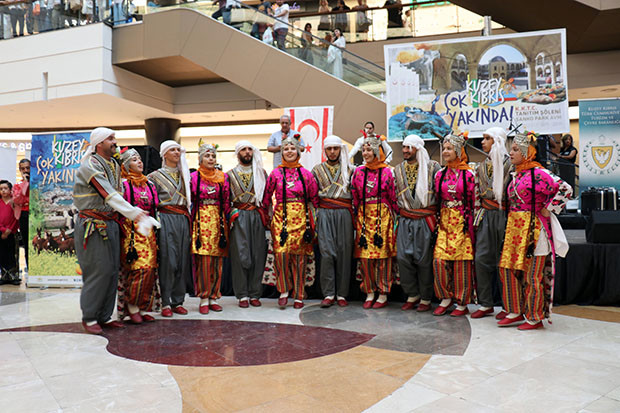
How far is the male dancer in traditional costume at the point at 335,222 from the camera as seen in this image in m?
5.00

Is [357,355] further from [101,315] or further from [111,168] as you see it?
[111,168]

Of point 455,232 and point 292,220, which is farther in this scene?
point 292,220

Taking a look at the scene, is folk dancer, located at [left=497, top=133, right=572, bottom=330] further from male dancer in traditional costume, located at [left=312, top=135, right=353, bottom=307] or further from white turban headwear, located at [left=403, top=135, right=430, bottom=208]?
male dancer in traditional costume, located at [left=312, top=135, right=353, bottom=307]

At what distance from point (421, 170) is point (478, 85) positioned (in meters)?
4.78

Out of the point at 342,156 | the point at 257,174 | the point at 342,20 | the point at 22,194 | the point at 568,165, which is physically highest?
the point at 342,20

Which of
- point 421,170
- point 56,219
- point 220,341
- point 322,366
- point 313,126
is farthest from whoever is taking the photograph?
point 313,126

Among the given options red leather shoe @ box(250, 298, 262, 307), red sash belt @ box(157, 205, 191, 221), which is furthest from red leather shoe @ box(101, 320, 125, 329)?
red leather shoe @ box(250, 298, 262, 307)

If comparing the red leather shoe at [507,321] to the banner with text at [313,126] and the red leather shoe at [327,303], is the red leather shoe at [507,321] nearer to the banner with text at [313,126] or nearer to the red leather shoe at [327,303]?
the red leather shoe at [327,303]

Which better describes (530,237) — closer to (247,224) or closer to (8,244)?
(247,224)

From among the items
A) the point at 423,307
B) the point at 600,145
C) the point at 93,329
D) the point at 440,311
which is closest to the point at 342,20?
the point at 600,145

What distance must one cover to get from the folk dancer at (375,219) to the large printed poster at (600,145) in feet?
16.5

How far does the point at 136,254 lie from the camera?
436 centimetres

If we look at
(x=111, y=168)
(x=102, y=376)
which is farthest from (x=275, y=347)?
(x=111, y=168)

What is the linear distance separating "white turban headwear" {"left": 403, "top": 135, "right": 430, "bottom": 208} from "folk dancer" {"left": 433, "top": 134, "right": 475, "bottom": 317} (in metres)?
0.13
